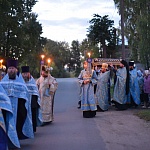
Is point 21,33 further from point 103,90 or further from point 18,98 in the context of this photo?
point 18,98

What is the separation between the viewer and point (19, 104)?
8.34m

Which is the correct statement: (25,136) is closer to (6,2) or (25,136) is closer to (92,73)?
(92,73)

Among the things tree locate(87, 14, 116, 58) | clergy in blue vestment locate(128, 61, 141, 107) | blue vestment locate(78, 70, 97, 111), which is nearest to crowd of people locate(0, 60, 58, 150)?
blue vestment locate(78, 70, 97, 111)

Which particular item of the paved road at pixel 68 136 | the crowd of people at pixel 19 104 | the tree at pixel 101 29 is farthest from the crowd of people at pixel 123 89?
the tree at pixel 101 29

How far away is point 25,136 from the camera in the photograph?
8469 millimetres

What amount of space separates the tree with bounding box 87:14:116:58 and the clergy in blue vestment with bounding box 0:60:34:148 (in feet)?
117

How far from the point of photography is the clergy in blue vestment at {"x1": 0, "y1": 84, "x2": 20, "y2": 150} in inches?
238

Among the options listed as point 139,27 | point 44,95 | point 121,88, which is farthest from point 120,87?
point 139,27

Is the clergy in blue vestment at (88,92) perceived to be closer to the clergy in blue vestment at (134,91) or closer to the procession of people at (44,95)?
the procession of people at (44,95)

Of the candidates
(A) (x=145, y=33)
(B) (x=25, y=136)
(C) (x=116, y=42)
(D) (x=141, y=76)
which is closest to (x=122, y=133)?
(B) (x=25, y=136)

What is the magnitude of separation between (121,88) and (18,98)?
846cm

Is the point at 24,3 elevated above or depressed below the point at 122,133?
above

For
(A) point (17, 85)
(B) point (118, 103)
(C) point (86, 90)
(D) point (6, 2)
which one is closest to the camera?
(A) point (17, 85)

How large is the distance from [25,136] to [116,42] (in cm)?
3722
